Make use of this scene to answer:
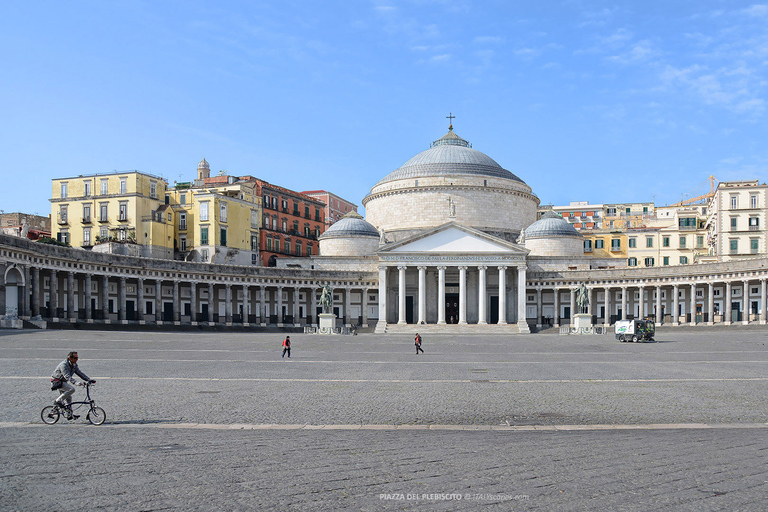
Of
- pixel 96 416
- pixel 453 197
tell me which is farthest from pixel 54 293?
pixel 96 416

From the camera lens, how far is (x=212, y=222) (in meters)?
81.2

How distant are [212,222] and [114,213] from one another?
10160mm

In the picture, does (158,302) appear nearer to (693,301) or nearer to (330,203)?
(693,301)

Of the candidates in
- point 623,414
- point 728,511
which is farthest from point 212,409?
point 728,511

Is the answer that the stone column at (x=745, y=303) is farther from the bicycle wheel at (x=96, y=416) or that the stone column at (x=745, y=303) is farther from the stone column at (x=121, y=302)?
the bicycle wheel at (x=96, y=416)

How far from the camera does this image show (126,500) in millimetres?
9461

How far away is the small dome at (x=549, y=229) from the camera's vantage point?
86125 mm

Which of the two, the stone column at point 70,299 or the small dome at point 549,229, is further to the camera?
the small dome at point 549,229

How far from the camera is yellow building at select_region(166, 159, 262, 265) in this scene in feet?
267

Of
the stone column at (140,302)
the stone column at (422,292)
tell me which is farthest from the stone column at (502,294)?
the stone column at (140,302)

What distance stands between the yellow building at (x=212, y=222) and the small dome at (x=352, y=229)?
33.7ft

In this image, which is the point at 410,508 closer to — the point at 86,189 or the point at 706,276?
the point at 706,276

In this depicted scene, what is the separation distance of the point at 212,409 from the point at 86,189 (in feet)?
226

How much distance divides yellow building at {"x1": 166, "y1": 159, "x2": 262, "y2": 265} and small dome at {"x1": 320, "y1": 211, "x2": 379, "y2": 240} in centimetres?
1028
